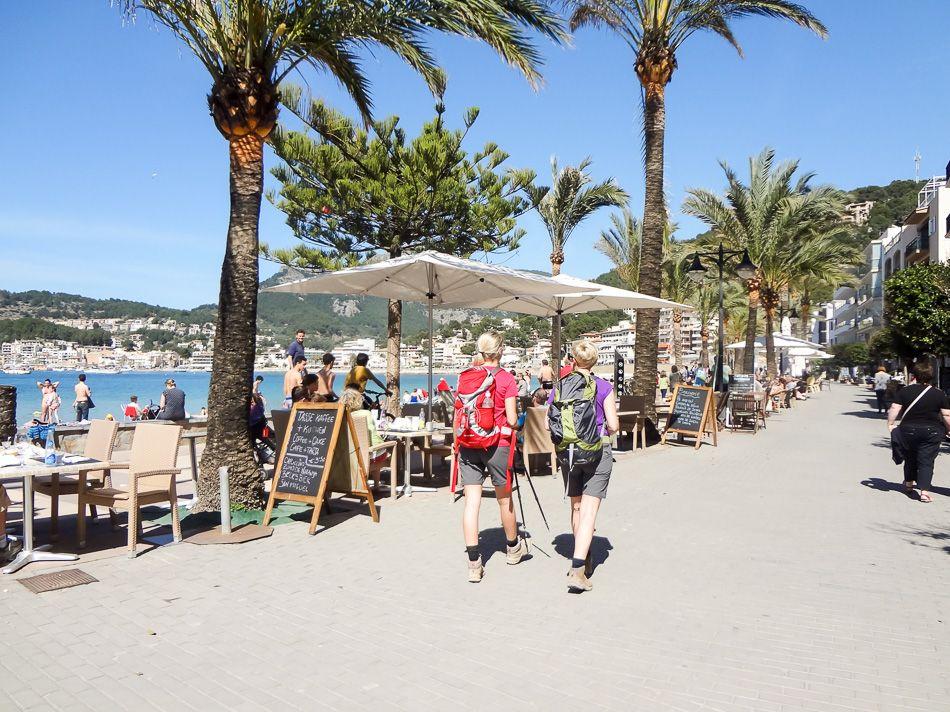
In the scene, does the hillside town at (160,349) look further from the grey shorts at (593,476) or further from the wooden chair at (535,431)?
the grey shorts at (593,476)

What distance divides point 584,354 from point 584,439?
59 centimetres

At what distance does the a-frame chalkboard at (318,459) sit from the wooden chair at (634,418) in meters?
6.30

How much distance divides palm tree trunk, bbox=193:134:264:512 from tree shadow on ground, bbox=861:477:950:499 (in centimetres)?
749

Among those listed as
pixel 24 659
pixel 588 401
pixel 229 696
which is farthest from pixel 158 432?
pixel 588 401

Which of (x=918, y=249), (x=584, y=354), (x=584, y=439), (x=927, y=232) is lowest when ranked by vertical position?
(x=584, y=439)

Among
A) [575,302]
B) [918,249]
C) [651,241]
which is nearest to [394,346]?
[575,302]

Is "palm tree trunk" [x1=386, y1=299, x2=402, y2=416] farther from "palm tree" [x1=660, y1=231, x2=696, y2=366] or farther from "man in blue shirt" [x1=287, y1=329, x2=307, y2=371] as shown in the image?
"palm tree" [x1=660, y1=231, x2=696, y2=366]

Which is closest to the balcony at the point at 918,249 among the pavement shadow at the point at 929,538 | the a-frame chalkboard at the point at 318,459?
the pavement shadow at the point at 929,538

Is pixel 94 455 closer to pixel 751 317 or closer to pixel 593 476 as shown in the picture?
pixel 593 476

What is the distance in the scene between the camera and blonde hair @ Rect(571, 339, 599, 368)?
4793 millimetres

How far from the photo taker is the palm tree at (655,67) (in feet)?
43.9

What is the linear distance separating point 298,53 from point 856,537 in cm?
713

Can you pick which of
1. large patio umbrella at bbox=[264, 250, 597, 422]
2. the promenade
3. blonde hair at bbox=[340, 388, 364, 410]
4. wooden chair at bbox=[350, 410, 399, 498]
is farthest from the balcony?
wooden chair at bbox=[350, 410, 399, 498]

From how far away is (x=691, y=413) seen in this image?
42.3 ft
